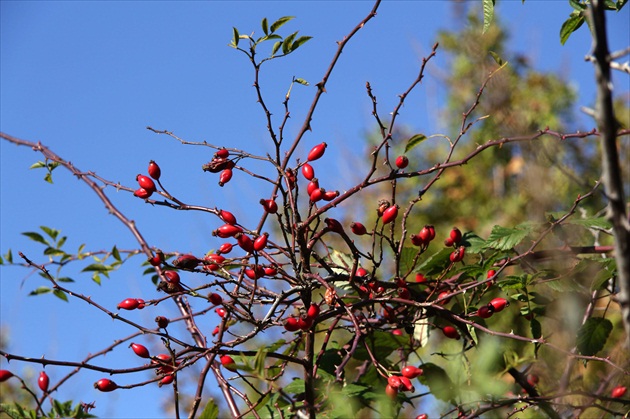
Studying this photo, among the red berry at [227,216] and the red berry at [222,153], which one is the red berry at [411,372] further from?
the red berry at [222,153]

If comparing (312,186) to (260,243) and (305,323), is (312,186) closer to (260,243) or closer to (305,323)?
(260,243)

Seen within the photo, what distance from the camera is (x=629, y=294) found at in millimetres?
530

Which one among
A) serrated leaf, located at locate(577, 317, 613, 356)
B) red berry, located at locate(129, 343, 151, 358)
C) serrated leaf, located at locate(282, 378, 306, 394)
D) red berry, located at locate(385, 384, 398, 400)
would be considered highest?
red berry, located at locate(129, 343, 151, 358)

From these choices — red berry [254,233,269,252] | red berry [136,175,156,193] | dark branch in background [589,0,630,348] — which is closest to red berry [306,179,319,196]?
red berry [254,233,269,252]

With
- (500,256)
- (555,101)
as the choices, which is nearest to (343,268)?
(500,256)

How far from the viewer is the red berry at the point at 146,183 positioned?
142 cm

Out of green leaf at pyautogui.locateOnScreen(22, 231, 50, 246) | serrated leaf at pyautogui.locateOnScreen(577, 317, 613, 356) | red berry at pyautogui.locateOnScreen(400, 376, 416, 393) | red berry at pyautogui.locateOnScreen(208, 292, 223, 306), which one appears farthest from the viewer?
green leaf at pyautogui.locateOnScreen(22, 231, 50, 246)

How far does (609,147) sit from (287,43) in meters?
0.94

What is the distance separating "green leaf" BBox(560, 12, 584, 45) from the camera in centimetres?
143

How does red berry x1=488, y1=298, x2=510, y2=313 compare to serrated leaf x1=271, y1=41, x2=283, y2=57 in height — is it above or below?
below

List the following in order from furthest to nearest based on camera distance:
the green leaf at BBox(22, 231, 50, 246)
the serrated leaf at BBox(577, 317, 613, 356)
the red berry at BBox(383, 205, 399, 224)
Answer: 1. the green leaf at BBox(22, 231, 50, 246)
2. the serrated leaf at BBox(577, 317, 613, 356)
3. the red berry at BBox(383, 205, 399, 224)

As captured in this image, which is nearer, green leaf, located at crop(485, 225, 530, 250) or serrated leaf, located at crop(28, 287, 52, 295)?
green leaf, located at crop(485, 225, 530, 250)

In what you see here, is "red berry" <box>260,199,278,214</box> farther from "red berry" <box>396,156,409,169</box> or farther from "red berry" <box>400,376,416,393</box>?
"red berry" <box>400,376,416,393</box>

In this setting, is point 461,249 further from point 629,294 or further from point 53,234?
point 53,234
